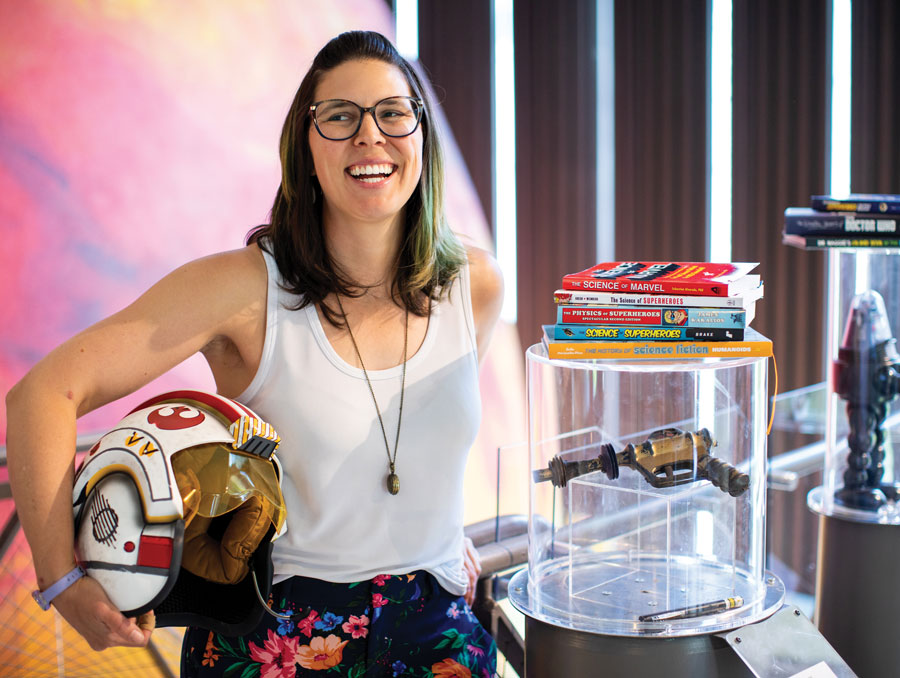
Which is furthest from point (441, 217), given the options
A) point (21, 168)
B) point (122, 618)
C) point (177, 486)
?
point (21, 168)

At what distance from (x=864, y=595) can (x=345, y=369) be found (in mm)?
1267

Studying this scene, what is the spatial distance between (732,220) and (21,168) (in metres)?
3.24

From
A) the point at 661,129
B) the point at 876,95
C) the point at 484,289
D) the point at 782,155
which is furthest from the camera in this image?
the point at 661,129

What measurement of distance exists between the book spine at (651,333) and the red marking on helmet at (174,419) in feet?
1.98

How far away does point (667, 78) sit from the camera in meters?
4.64

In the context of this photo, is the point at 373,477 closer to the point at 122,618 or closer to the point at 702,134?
the point at 122,618

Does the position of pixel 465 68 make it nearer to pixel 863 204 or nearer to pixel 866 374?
pixel 863 204

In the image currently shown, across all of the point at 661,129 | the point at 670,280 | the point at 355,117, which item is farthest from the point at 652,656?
the point at 661,129

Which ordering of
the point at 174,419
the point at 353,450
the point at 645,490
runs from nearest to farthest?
the point at 174,419 → the point at 645,490 → the point at 353,450

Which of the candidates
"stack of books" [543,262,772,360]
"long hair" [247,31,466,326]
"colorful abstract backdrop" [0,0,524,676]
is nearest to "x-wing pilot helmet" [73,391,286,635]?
"long hair" [247,31,466,326]

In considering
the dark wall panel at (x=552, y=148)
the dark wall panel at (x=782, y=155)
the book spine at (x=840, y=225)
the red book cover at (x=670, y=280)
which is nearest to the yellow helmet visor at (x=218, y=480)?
the red book cover at (x=670, y=280)

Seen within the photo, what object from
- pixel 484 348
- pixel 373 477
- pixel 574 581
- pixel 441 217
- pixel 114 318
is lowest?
pixel 574 581

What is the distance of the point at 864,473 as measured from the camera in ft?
6.82

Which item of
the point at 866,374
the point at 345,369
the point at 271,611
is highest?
the point at 345,369
